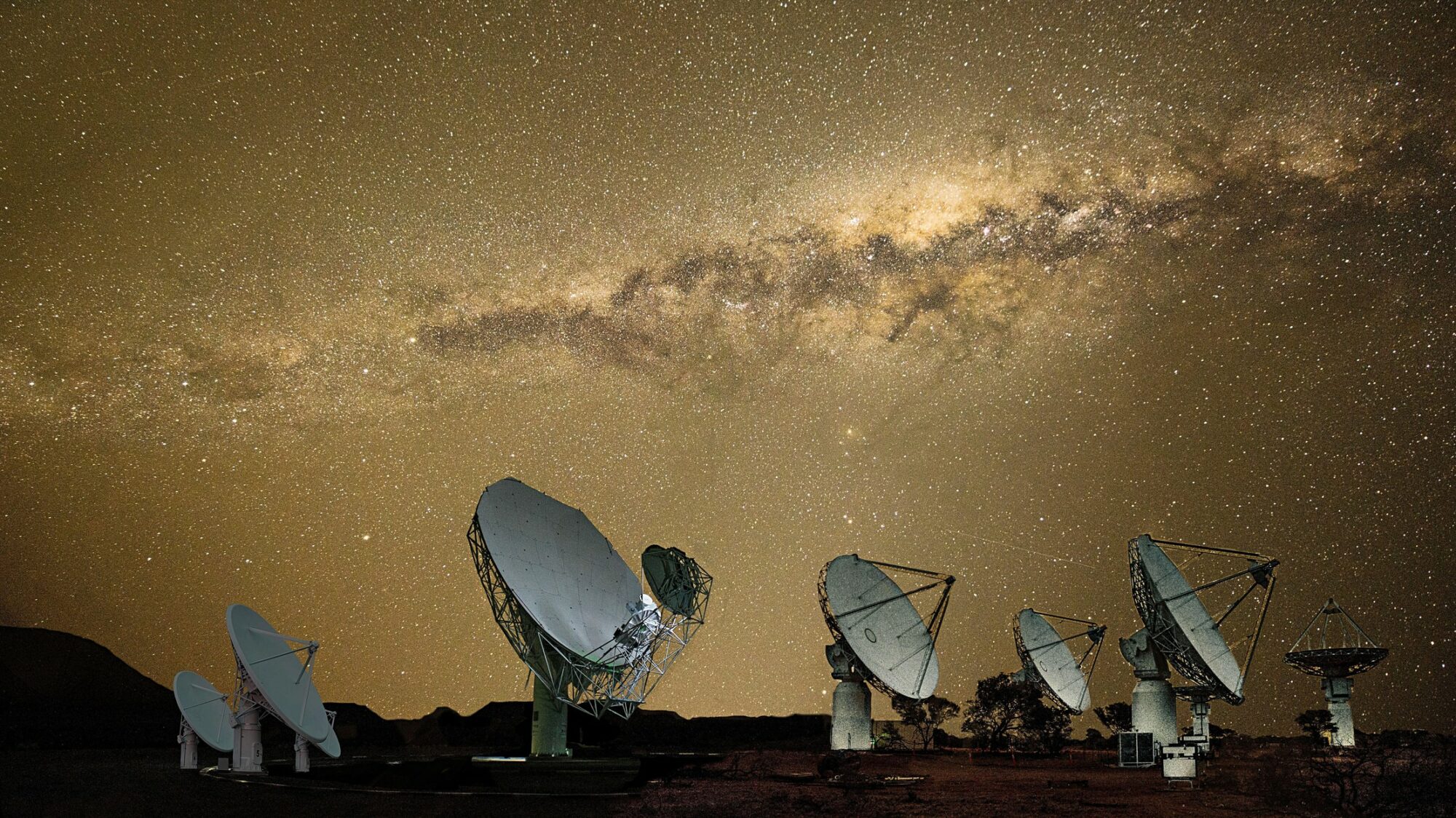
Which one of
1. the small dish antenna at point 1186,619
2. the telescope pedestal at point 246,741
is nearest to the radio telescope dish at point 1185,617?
the small dish antenna at point 1186,619

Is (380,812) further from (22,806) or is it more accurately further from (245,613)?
(245,613)

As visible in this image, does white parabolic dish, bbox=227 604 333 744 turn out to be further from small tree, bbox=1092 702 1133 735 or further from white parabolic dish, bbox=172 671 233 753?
small tree, bbox=1092 702 1133 735

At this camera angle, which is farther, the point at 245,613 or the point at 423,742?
the point at 423,742

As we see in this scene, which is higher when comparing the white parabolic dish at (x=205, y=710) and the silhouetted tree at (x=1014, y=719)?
the white parabolic dish at (x=205, y=710)

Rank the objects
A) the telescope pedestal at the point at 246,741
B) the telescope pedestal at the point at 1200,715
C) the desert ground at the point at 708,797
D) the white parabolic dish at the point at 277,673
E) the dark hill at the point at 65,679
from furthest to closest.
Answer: the dark hill at the point at 65,679, the telescope pedestal at the point at 1200,715, the telescope pedestal at the point at 246,741, the white parabolic dish at the point at 277,673, the desert ground at the point at 708,797

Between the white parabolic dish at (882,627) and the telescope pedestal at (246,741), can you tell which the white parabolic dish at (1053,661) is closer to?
the white parabolic dish at (882,627)

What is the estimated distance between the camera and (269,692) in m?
24.1

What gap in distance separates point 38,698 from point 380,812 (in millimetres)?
123654

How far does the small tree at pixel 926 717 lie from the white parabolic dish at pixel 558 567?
34790 mm

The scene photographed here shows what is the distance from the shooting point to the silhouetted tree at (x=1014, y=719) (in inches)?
2098

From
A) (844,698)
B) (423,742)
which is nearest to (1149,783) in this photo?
(844,698)

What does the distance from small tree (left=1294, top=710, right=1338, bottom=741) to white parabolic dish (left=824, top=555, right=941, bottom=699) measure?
2254 cm

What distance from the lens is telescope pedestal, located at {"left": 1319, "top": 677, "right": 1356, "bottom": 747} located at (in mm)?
48594

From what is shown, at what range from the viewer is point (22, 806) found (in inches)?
774
